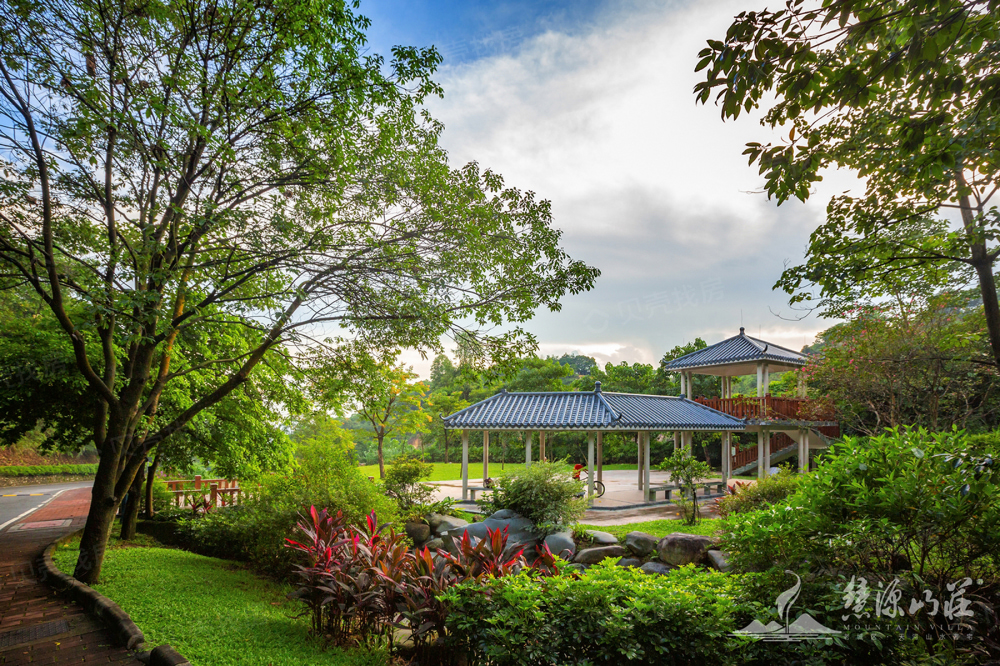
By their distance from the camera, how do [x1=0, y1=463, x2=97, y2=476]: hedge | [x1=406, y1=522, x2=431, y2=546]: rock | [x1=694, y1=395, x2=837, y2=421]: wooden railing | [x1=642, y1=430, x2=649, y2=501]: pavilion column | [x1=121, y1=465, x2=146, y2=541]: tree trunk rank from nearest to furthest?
1. [x1=121, y1=465, x2=146, y2=541]: tree trunk
2. [x1=406, y1=522, x2=431, y2=546]: rock
3. [x1=642, y1=430, x2=649, y2=501]: pavilion column
4. [x1=694, y1=395, x2=837, y2=421]: wooden railing
5. [x1=0, y1=463, x2=97, y2=476]: hedge

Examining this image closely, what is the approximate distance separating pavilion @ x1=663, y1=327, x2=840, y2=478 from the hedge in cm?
2417

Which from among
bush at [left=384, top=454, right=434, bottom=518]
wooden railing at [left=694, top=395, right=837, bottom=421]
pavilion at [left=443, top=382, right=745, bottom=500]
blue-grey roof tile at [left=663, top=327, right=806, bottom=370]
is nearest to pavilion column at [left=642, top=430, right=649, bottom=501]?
pavilion at [left=443, top=382, right=745, bottom=500]

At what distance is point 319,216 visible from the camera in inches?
237

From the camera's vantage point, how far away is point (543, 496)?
32.6 ft

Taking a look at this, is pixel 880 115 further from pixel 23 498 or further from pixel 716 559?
pixel 23 498

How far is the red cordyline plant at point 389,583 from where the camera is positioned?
4078 mm

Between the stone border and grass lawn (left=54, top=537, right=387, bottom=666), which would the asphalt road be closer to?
the stone border

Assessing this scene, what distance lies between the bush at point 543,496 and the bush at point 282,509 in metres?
2.77

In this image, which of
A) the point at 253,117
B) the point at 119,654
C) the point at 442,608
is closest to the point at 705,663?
the point at 442,608

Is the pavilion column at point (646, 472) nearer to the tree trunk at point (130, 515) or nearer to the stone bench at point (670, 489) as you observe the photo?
the stone bench at point (670, 489)

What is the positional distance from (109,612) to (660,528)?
912 cm

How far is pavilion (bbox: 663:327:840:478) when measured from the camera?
664 inches

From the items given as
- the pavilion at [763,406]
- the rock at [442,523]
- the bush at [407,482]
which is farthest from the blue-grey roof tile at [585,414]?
the rock at [442,523]

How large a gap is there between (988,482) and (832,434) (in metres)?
18.7
